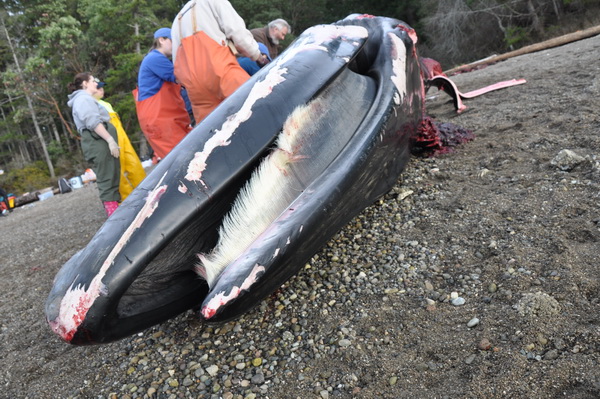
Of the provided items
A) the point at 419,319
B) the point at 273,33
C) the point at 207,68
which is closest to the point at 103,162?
the point at 207,68

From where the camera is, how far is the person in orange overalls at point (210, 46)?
3.84 metres

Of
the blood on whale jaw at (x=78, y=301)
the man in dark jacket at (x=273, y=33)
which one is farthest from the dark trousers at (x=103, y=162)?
the blood on whale jaw at (x=78, y=301)

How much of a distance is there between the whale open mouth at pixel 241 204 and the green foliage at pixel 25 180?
80.4ft

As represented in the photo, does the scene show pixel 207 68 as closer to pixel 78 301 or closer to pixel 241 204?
pixel 241 204

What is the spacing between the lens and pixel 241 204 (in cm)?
209

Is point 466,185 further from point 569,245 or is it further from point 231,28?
point 231,28

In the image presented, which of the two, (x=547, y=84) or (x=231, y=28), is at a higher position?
(x=231, y=28)

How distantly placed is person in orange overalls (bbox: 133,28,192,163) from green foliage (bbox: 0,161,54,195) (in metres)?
21.4

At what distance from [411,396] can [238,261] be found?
87 centimetres

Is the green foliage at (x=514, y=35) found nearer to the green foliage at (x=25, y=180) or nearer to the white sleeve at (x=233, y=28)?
the white sleeve at (x=233, y=28)

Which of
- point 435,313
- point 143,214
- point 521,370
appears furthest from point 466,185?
point 143,214

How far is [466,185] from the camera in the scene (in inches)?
123

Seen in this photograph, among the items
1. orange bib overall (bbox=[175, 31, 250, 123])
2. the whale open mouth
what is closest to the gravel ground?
the whale open mouth

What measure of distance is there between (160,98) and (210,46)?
139cm
